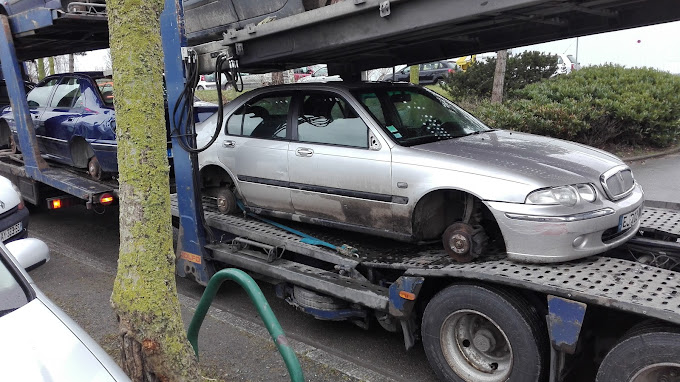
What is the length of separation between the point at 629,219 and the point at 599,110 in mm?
6843

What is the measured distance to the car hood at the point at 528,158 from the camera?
3664 millimetres

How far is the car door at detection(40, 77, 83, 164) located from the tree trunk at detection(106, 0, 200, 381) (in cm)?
455

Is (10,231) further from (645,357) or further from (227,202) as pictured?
(645,357)

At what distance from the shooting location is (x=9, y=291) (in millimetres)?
2570

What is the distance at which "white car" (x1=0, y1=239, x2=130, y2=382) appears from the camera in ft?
6.82

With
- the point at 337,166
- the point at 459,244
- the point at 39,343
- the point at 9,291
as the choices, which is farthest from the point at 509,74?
the point at 39,343

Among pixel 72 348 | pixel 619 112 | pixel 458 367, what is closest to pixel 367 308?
pixel 458 367

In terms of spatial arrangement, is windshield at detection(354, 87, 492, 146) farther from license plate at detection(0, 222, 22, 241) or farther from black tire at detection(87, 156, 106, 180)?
black tire at detection(87, 156, 106, 180)

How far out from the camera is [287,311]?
5105 millimetres

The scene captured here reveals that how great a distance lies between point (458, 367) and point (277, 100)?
9.70 ft

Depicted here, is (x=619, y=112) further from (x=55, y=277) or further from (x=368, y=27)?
(x=55, y=277)

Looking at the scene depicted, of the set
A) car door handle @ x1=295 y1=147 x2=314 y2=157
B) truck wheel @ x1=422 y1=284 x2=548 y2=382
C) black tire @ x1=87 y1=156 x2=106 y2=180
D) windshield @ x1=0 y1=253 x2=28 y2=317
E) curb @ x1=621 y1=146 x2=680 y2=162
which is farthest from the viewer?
curb @ x1=621 y1=146 x2=680 y2=162

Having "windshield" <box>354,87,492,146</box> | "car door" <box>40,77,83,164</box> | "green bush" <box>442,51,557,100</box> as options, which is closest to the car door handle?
"windshield" <box>354,87,492,146</box>

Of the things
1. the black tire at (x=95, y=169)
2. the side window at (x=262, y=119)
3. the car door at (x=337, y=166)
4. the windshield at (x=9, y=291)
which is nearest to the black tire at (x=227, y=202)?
the side window at (x=262, y=119)
